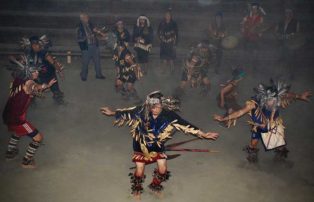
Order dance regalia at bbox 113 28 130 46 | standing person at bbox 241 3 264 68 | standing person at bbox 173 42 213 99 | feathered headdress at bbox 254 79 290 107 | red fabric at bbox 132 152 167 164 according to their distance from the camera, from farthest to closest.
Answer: standing person at bbox 241 3 264 68
dance regalia at bbox 113 28 130 46
standing person at bbox 173 42 213 99
feathered headdress at bbox 254 79 290 107
red fabric at bbox 132 152 167 164

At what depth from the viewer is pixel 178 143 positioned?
7793mm

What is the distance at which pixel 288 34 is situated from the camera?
11125mm

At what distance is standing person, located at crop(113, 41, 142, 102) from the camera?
352 inches

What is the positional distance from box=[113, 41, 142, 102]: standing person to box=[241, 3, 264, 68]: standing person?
445 cm

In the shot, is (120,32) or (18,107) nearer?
(18,107)

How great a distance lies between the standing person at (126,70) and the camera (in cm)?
893

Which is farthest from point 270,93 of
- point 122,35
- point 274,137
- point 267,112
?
point 122,35

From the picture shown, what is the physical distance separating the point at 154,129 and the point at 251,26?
698cm

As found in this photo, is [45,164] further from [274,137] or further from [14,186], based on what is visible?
[274,137]

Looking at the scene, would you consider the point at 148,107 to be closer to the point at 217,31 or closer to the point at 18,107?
the point at 18,107

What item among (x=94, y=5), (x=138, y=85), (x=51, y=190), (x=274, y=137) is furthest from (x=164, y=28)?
(x=51, y=190)

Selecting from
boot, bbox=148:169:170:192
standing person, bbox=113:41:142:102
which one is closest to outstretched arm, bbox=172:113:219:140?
boot, bbox=148:169:170:192

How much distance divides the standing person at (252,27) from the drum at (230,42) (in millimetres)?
1023

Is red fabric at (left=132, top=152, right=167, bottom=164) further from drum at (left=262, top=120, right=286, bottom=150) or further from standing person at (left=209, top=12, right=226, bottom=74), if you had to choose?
standing person at (left=209, top=12, right=226, bottom=74)
